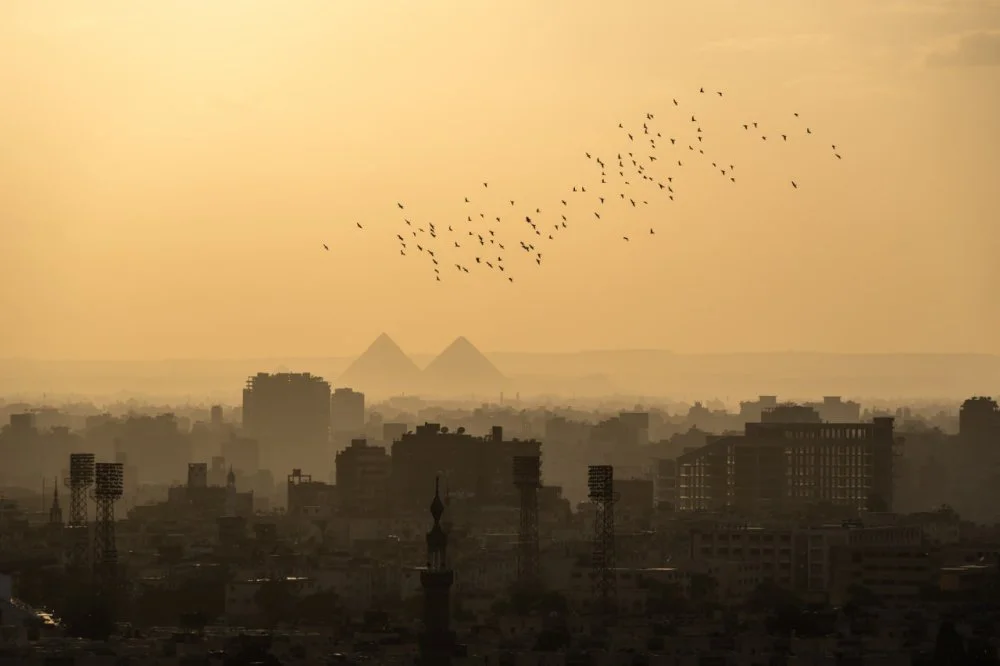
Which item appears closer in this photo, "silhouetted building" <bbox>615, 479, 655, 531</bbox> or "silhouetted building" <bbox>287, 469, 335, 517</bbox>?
"silhouetted building" <bbox>615, 479, 655, 531</bbox>

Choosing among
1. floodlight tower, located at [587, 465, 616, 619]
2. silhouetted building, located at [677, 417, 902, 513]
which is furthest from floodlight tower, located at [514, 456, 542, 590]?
silhouetted building, located at [677, 417, 902, 513]

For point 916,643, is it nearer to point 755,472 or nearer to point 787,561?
point 787,561

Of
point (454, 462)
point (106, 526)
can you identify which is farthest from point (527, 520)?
point (454, 462)

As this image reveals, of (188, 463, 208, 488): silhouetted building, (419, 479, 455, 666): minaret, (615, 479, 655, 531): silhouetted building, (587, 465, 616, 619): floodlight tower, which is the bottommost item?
(419, 479, 455, 666): minaret

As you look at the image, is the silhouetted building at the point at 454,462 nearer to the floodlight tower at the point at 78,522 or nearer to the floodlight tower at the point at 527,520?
the floodlight tower at the point at 78,522

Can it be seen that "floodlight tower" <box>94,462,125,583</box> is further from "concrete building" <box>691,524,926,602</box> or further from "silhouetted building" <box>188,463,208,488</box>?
"silhouetted building" <box>188,463,208,488</box>

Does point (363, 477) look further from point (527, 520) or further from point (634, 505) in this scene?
point (527, 520)

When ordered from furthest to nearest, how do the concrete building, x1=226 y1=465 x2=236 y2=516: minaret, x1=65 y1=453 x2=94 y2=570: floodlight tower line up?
x1=226 y1=465 x2=236 y2=516: minaret < x1=65 y1=453 x2=94 y2=570: floodlight tower < the concrete building

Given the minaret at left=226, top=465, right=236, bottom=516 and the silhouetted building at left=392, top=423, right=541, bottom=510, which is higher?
the silhouetted building at left=392, top=423, right=541, bottom=510
